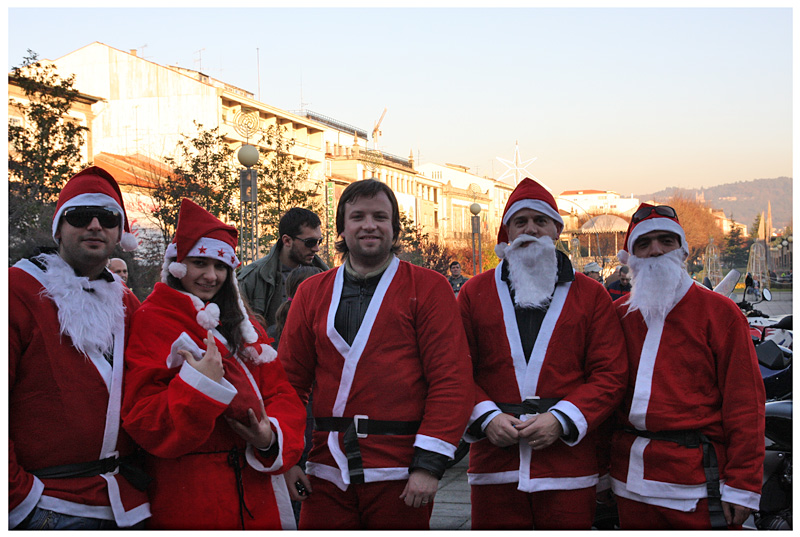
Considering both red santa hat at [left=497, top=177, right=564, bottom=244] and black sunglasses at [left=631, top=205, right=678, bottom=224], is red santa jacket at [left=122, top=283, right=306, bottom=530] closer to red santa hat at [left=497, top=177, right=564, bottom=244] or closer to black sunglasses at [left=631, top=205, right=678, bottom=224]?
red santa hat at [left=497, top=177, right=564, bottom=244]

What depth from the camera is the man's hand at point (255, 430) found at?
2.97 metres

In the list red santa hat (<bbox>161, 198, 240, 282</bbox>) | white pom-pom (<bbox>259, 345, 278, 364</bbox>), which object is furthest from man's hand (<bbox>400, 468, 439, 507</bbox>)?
red santa hat (<bbox>161, 198, 240, 282</bbox>)

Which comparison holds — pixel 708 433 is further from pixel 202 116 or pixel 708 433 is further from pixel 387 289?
pixel 202 116

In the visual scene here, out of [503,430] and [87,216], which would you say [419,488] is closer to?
[503,430]

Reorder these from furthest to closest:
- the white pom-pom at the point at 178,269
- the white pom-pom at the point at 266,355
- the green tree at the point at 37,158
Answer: the green tree at the point at 37,158
the white pom-pom at the point at 266,355
the white pom-pom at the point at 178,269

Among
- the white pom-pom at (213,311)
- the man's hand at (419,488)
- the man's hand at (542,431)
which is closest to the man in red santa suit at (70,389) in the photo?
the white pom-pom at (213,311)

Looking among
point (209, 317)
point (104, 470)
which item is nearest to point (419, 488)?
point (209, 317)

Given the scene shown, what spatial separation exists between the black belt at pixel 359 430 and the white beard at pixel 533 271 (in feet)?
2.60

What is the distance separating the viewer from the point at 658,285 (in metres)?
3.55

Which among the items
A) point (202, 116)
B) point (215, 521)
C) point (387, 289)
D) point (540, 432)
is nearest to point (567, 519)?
point (540, 432)

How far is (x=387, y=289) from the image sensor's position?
3426 millimetres

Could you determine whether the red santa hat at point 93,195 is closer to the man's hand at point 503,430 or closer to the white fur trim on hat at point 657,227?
the man's hand at point 503,430

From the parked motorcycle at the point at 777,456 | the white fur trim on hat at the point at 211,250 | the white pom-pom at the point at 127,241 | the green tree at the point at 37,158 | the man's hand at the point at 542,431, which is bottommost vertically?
the parked motorcycle at the point at 777,456

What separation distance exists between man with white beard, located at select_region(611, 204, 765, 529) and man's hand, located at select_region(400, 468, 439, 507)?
94 centimetres
